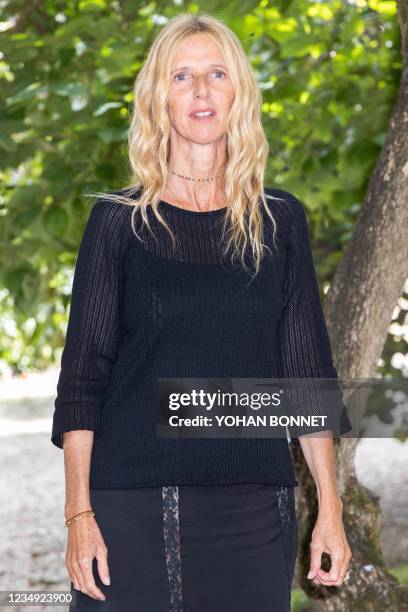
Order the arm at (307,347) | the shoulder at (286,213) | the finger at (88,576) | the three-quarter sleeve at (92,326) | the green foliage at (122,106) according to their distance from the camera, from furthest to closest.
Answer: the green foliage at (122,106), the shoulder at (286,213), the arm at (307,347), the three-quarter sleeve at (92,326), the finger at (88,576)

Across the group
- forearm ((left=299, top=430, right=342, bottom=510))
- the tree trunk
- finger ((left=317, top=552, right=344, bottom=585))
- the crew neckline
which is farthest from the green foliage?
finger ((left=317, top=552, right=344, bottom=585))

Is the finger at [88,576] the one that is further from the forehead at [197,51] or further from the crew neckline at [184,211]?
the forehead at [197,51]

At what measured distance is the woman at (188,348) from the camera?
7.89 ft

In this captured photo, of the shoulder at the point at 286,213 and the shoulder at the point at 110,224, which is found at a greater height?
the shoulder at the point at 286,213

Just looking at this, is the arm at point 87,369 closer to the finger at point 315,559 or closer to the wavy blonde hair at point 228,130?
the wavy blonde hair at point 228,130

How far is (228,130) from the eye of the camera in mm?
2740

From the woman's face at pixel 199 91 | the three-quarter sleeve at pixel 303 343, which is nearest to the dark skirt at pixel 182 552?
the three-quarter sleeve at pixel 303 343

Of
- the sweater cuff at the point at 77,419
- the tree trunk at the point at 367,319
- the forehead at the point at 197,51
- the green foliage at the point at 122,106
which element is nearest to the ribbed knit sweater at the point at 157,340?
the sweater cuff at the point at 77,419

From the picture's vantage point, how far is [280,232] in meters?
2.72

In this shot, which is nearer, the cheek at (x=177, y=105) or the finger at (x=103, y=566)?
the finger at (x=103, y=566)

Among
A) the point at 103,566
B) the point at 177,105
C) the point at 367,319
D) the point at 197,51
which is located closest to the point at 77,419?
the point at 103,566

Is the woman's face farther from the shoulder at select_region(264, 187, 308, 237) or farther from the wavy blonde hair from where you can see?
the shoulder at select_region(264, 187, 308, 237)

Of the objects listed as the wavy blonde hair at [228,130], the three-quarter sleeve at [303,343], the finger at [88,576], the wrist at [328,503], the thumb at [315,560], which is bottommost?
the finger at [88,576]

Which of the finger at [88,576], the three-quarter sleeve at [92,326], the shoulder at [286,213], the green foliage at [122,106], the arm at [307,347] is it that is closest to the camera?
the finger at [88,576]
